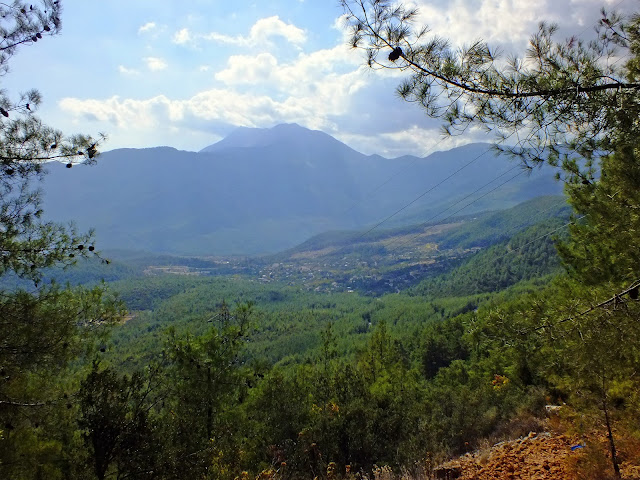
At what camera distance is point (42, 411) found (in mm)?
5355

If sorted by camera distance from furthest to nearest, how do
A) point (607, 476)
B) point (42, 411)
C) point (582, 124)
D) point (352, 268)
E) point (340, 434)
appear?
point (352, 268) < point (340, 434) < point (42, 411) < point (607, 476) < point (582, 124)

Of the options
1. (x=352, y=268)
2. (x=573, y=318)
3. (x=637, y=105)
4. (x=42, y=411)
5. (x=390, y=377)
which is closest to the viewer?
(x=637, y=105)

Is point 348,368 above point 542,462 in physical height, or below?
below

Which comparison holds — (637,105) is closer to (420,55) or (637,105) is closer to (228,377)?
A: (420,55)

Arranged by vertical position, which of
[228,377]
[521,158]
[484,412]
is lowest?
[484,412]

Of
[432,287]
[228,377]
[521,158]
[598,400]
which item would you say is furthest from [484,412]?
[432,287]

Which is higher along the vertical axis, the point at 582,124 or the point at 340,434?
the point at 582,124

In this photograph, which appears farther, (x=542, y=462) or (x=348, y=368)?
(x=348, y=368)

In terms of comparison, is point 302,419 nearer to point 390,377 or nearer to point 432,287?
point 390,377

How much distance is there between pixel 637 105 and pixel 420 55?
1805 millimetres

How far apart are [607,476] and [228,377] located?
321 inches

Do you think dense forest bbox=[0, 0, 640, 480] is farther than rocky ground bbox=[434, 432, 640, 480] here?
No

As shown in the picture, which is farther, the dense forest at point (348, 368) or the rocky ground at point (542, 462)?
the rocky ground at point (542, 462)

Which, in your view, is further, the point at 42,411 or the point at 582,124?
the point at 42,411
